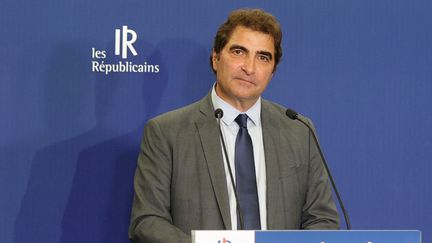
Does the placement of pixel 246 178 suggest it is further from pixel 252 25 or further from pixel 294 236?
pixel 294 236

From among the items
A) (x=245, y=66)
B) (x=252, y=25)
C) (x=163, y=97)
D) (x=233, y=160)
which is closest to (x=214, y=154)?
(x=233, y=160)

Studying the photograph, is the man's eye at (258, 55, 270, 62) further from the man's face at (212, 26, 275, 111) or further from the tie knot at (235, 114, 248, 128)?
the tie knot at (235, 114, 248, 128)

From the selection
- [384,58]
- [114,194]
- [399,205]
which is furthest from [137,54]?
[399,205]

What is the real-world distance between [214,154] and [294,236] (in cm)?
71

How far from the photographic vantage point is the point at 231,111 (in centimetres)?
262

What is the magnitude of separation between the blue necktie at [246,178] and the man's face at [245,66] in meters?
0.09

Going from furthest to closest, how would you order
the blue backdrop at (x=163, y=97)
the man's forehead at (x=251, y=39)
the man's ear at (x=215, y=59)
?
the blue backdrop at (x=163, y=97), the man's ear at (x=215, y=59), the man's forehead at (x=251, y=39)

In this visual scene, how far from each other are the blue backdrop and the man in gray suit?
1.26ft

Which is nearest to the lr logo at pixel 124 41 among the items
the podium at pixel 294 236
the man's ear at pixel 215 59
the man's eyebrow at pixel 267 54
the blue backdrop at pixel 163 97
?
the blue backdrop at pixel 163 97

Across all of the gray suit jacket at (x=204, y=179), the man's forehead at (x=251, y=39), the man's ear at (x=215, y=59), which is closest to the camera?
the gray suit jacket at (x=204, y=179)

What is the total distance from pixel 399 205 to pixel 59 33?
154 cm

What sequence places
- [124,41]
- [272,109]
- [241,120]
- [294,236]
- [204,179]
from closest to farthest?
1. [294,236]
2. [204,179]
3. [241,120]
4. [272,109]
5. [124,41]

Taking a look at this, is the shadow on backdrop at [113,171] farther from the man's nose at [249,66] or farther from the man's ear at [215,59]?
the man's nose at [249,66]

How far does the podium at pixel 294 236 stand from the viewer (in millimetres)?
1844
